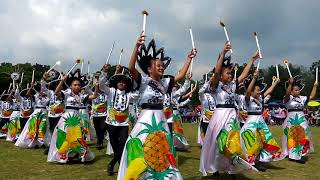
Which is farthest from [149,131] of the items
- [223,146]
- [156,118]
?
[223,146]

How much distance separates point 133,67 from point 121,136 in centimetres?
352

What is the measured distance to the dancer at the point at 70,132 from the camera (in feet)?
39.7

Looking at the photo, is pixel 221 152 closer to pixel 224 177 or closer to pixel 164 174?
pixel 224 177

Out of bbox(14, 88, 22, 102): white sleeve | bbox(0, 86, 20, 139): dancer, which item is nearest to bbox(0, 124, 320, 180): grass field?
bbox(14, 88, 22, 102): white sleeve

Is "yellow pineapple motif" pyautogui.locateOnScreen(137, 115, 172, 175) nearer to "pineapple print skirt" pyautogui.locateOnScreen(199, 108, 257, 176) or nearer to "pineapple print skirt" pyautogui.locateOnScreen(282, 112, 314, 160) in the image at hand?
"pineapple print skirt" pyautogui.locateOnScreen(199, 108, 257, 176)

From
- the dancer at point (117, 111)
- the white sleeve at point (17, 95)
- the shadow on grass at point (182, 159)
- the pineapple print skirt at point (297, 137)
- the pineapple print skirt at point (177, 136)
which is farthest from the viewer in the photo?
the white sleeve at point (17, 95)

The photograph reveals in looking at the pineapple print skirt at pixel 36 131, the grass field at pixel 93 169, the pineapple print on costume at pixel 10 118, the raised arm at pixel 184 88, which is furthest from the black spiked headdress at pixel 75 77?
the pineapple print on costume at pixel 10 118

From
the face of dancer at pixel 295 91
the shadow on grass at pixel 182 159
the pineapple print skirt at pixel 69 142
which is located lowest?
the shadow on grass at pixel 182 159

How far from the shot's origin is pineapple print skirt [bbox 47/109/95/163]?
39.7 ft

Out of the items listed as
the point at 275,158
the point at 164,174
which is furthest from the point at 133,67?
the point at 275,158

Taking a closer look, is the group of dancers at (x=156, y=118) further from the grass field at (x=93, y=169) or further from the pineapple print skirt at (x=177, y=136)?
the grass field at (x=93, y=169)

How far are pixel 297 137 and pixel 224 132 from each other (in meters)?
4.61

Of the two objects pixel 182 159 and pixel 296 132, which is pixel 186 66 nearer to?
pixel 182 159

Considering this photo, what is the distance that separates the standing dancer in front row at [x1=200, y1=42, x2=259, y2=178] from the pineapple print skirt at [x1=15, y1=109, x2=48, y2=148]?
832 cm
